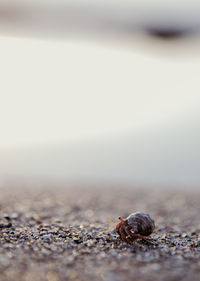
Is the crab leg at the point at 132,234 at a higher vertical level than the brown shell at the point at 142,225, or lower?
lower

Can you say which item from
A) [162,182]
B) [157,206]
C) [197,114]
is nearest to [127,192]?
[157,206]

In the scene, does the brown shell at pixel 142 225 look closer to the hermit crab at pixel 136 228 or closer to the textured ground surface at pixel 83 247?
the hermit crab at pixel 136 228

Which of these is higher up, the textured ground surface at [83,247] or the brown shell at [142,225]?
the brown shell at [142,225]

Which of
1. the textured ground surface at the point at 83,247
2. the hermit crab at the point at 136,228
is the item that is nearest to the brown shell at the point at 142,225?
the hermit crab at the point at 136,228

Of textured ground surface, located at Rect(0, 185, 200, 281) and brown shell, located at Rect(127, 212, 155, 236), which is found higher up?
brown shell, located at Rect(127, 212, 155, 236)

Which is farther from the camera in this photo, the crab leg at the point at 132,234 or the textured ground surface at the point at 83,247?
the crab leg at the point at 132,234

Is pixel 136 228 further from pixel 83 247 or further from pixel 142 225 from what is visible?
pixel 83 247

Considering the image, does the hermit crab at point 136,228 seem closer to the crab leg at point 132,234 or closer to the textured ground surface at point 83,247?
the crab leg at point 132,234

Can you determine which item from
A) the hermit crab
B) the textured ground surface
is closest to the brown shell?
the hermit crab

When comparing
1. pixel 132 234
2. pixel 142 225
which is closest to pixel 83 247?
pixel 132 234

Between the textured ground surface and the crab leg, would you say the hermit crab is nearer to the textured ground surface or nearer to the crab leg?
the crab leg
